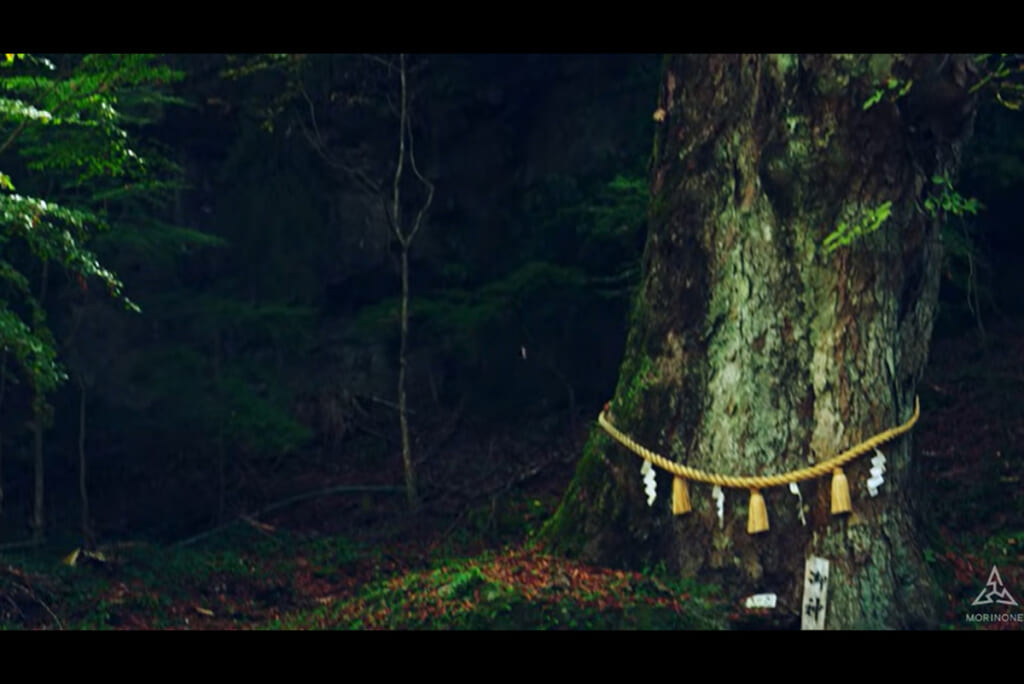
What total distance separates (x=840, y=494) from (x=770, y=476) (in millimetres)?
547

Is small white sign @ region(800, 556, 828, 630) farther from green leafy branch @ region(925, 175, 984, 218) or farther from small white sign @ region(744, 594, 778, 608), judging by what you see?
green leafy branch @ region(925, 175, 984, 218)

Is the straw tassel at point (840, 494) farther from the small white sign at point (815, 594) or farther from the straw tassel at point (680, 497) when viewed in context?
the straw tassel at point (680, 497)

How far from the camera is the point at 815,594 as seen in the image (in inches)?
342

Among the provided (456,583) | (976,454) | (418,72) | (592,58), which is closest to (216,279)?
(418,72)

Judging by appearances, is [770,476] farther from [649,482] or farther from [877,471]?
[649,482]

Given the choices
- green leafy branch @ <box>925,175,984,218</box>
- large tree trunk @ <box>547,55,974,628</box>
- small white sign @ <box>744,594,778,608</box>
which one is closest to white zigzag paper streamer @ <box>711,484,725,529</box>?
large tree trunk @ <box>547,55,974,628</box>

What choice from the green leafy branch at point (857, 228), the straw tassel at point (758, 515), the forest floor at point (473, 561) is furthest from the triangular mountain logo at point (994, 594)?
the green leafy branch at point (857, 228)

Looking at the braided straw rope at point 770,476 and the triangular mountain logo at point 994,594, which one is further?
the triangular mountain logo at point 994,594

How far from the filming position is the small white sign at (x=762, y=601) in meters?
8.84

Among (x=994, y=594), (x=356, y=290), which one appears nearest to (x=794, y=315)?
(x=994, y=594)

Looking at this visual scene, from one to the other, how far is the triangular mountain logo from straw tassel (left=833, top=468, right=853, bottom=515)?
1.38 m

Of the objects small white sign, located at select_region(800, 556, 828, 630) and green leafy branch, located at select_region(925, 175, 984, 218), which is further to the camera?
small white sign, located at select_region(800, 556, 828, 630)

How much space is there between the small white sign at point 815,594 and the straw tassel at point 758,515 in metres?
0.42

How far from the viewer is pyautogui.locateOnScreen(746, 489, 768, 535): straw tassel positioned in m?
8.83
